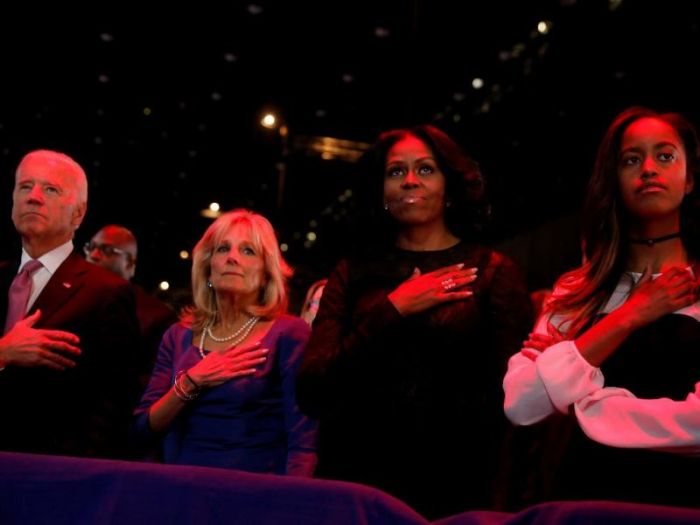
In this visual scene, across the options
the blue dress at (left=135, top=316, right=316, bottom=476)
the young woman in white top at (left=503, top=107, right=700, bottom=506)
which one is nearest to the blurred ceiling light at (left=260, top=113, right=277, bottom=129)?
the blue dress at (left=135, top=316, right=316, bottom=476)

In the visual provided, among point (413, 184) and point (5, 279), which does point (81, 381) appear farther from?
point (413, 184)

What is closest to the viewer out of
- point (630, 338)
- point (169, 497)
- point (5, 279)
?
point (169, 497)

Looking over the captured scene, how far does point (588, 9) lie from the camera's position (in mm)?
4434

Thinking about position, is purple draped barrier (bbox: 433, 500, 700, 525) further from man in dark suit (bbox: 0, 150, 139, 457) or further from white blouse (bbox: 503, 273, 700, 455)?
man in dark suit (bbox: 0, 150, 139, 457)

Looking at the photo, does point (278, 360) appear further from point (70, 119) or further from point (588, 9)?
point (70, 119)

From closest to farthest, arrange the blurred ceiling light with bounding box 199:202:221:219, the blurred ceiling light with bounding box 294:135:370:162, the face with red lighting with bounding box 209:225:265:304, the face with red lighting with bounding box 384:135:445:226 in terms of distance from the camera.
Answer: the face with red lighting with bounding box 384:135:445:226 → the face with red lighting with bounding box 209:225:265:304 → the blurred ceiling light with bounding box 294:135:370:162 → the blurred ceiling light with bounding box 199:202:221:219

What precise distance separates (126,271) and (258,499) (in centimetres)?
334

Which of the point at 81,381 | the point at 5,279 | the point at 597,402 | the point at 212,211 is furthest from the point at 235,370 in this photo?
the point at 212,211

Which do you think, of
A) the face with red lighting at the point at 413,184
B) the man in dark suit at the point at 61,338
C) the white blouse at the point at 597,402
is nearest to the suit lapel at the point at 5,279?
A: the man in dark suit at the point at 61,338

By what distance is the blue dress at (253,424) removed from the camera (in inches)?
85.3

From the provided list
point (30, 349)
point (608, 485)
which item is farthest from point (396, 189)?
point (30, 349)

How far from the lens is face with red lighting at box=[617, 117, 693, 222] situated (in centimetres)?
177

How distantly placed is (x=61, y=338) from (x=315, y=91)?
4.58 metres

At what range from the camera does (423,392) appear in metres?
1.87
